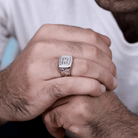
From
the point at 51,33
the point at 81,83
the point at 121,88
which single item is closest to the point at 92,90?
the point at 81,83

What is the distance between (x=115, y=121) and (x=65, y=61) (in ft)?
1.16

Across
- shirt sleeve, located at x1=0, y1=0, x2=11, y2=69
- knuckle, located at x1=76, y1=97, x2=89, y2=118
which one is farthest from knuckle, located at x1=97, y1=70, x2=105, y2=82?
shirt sleeve, located at x1=0, y1=0, x2=11, y2=69

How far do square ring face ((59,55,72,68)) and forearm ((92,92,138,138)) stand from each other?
0.25 metres

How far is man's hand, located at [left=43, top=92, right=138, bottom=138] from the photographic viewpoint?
62cm

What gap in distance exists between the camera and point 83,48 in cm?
64

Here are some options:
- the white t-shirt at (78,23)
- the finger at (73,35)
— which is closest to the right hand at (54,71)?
the finger at (73,35)

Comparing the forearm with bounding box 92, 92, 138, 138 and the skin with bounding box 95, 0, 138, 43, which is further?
the skin with bounding box 95, 0, 138, 43

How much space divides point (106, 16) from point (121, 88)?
518mm

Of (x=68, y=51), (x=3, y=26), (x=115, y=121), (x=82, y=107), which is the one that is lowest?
(x=115, y=121)

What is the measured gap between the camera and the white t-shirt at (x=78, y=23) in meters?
0.98

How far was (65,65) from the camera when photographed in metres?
0.57

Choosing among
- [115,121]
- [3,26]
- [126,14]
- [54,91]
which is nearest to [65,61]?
[54,91]

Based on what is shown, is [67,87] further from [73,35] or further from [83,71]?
[73,35]

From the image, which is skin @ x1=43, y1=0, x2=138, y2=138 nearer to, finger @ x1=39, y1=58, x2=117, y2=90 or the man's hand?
the man's hand
